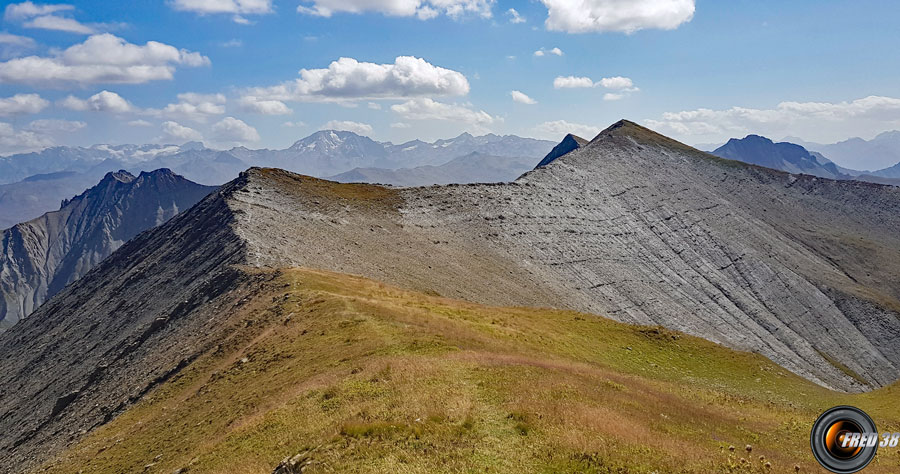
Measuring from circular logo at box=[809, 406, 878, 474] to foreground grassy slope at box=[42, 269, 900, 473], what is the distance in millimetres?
1419

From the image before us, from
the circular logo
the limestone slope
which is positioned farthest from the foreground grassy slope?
the limestone slope

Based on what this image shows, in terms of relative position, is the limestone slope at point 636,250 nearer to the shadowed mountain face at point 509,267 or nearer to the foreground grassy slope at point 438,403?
the shadowed mountain face at point 509,267

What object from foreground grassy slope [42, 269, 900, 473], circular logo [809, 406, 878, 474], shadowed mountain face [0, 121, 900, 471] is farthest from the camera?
shadowed mountain face [0, 121, 900, 471]

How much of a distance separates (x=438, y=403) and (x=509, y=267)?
59.8 meters

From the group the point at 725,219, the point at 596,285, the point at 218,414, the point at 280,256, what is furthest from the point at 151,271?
the point at 725,219

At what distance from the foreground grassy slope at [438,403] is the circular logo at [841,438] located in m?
1.42

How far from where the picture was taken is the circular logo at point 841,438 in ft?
48.3

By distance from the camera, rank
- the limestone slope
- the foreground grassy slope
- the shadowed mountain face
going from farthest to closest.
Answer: the limestone slope → the shadowed mountain face → the foreground grassy slope

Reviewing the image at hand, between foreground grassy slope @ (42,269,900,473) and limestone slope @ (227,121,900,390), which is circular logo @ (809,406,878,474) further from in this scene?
limestone slope @ (227,121,900,390)

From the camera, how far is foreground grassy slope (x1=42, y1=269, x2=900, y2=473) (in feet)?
50.9

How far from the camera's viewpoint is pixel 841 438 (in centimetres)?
1483

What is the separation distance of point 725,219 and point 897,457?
111m

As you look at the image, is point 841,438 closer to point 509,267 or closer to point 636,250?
point 509,267

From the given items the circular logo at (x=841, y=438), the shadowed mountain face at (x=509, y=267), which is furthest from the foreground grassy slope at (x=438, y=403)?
the shadowed mountain face at (x=509, y=267)
